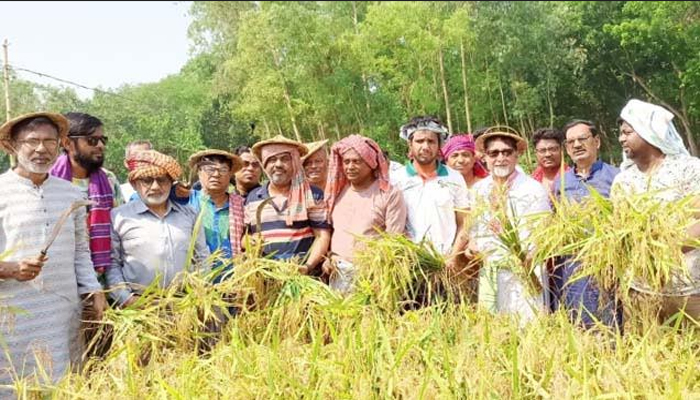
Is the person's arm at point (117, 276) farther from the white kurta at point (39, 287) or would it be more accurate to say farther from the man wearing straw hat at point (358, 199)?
the man wearing straw hat at point (358, 199)

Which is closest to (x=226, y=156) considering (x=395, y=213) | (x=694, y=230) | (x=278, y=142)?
(x=278, y=142)

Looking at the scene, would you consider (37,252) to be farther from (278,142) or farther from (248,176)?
(248,176)

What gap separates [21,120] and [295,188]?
54.8 inches

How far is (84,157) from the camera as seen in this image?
321cm

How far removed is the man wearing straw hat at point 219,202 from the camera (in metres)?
3.54

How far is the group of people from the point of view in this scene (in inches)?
100

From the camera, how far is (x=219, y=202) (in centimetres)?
375

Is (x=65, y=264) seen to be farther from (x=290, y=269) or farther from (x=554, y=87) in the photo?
(x=554, y=87)

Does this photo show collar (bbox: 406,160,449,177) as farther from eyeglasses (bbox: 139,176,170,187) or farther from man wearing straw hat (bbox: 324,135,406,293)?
eyeglasses (bbox: 139,176,170,187)

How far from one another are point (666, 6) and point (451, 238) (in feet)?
57.5

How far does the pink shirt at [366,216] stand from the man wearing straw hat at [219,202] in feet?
1.91

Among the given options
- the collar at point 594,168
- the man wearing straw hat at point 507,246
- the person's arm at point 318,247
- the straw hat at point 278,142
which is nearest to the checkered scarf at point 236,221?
the straw hat at point 278,142

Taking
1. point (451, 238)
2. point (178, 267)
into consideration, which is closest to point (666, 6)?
point (451, 238)

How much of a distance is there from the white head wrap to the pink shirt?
119cm
